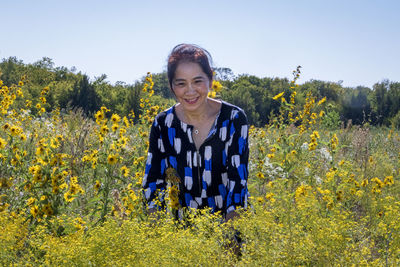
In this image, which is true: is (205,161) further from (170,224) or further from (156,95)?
(156,95)

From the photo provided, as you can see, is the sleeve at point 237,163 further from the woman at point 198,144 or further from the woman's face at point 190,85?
the woman's face at point 190,85

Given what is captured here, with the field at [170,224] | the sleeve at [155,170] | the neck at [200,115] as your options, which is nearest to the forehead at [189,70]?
the neck at [200,115]

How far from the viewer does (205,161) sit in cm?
266

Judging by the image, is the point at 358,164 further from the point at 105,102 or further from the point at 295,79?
the point at 105,102

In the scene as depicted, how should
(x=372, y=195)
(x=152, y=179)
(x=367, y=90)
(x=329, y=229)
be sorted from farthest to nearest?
(x=367, y=90), (x=372, y=195), (x=152, y=179), (x=329, y=229)

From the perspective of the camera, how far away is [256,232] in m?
1.79

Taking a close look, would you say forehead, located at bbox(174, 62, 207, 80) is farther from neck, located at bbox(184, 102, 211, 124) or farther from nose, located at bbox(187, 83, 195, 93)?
neck, located at bbox(184, 102, 211, 124)

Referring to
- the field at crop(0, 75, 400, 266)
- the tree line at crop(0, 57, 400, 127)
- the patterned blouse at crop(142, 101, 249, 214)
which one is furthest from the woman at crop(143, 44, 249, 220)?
the tree line at crop(0, 57, 400, 127)

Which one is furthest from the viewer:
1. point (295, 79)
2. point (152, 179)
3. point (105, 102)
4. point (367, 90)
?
point (367, 90)

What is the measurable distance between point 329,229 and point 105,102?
42.7 ft

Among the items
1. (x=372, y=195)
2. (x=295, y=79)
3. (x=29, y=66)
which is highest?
(x=29, y=66)

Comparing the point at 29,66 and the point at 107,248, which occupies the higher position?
the point at 29,66

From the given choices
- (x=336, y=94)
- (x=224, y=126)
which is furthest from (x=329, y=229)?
(x=336, y=94)

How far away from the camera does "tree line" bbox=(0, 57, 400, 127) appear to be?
13.2 metres
